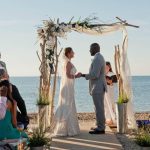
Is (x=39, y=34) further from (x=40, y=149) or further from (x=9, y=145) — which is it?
(x=9, y=145)

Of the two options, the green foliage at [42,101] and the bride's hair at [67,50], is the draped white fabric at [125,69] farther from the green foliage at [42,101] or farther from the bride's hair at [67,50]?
the green foliage at [42,101]

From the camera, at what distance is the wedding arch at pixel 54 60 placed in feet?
39.9

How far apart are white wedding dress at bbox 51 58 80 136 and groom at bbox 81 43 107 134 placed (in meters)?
0.41

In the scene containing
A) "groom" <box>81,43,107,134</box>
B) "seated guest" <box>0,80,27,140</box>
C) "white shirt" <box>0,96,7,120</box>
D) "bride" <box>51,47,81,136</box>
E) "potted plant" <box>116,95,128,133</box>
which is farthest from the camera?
"potted plant" <box>116,95,128,133</box>

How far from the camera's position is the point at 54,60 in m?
12.4

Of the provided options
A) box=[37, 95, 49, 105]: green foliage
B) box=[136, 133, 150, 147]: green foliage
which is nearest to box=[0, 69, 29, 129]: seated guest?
box=[136, 133, 150, 147]: green foliage

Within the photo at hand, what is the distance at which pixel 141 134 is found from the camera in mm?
10266

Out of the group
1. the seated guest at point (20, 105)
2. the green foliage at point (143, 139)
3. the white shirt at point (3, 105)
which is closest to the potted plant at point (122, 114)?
the green foliage at point (143, 139)

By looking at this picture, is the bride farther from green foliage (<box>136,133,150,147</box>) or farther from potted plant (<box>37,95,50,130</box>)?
green foliage (<box>136,133,150,147</box>)

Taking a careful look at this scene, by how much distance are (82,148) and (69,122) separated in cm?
161

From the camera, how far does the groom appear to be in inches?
454

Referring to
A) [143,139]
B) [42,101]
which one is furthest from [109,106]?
[143,139]

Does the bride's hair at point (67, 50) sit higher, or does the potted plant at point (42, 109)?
the bride's hair at point (67, 50)

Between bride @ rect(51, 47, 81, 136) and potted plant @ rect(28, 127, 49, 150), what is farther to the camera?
bride @ rect(51, 47, 81, 136)
